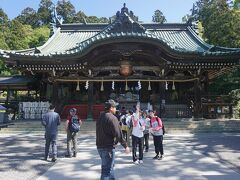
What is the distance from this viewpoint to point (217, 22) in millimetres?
31891

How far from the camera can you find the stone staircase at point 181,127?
17719 mm

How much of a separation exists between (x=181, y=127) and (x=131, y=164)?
360 inches

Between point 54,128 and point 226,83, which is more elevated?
point 226,83

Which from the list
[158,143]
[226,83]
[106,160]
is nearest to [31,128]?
[158,143]

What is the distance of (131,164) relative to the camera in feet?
31.1

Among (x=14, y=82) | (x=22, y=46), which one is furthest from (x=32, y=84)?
(x=22, y=46)

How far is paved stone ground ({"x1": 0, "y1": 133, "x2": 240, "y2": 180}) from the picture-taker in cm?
823

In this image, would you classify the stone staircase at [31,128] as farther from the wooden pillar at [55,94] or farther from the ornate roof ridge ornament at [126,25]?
the ornate roof ridge ornament at [126,25]

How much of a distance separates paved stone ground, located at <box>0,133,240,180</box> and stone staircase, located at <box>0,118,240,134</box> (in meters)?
3.98

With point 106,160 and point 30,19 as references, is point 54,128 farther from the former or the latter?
point 30,19

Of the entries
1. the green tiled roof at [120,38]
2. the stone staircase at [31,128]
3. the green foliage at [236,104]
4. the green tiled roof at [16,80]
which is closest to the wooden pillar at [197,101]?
the green tiled roof at [120,38]

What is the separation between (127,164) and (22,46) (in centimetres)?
4655

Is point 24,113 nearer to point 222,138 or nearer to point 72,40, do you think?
point 72,40

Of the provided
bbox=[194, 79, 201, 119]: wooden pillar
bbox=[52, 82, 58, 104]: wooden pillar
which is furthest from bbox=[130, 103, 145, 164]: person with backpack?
bbox=[52, 82, 58, 104]: wooden pillar
